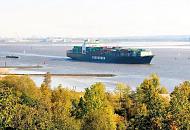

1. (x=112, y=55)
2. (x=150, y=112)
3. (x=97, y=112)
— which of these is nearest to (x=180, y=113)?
(x=150, y=112)

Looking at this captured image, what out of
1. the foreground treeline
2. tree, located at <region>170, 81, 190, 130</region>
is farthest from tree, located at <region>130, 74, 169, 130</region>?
tree, located at <region>170, 81, 190, 130</region>

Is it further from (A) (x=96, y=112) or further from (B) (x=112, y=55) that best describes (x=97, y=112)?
(B) (x=112, y=55)

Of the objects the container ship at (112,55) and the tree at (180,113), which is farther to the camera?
the container ship at (112,55)

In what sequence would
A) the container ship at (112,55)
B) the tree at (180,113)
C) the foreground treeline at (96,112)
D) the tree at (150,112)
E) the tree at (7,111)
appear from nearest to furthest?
the tree at (180,113)
the foreground treeline at (96,112)
the tree at (150,112)
the tree at (7,111)
the container ship at (112,55)

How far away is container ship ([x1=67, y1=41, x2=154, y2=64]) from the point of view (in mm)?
97125

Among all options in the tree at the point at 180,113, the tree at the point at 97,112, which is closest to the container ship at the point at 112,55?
the tree at the point at 97,112

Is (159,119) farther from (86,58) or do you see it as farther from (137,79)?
(86,58)

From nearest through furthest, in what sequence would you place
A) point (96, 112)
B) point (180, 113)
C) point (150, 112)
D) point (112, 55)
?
point (180, 113), point (96, 112), point (150, 112), point (112, 55)

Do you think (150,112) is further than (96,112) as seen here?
Yes

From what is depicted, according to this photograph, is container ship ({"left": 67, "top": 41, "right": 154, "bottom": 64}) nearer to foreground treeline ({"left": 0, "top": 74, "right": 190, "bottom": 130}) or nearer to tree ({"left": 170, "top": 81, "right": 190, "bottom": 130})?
foreground treeline ({"left": 0, "top": 74, "right": 190, "bottom": 130})

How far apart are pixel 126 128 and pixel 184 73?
1949 inches

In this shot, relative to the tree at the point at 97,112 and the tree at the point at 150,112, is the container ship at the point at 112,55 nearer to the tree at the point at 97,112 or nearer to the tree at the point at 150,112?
the tree at the point at 150,112

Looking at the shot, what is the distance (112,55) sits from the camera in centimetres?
10262

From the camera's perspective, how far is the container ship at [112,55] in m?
97.1
